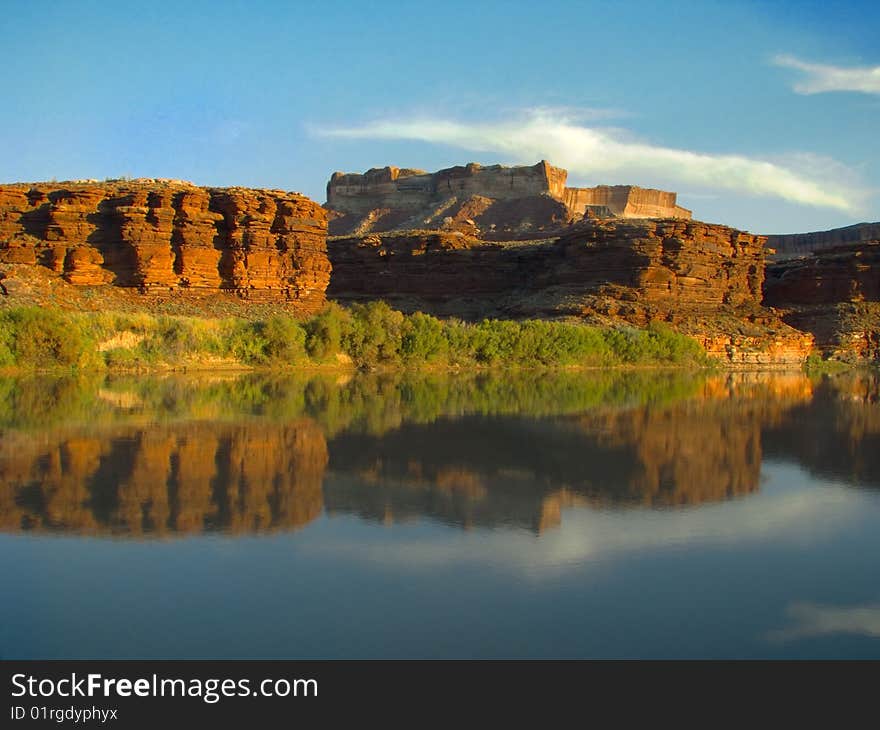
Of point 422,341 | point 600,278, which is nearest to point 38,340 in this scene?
point 422,341

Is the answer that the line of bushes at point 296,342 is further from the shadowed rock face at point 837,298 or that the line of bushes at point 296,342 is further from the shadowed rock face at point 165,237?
the shadowed rock face at point 837,298

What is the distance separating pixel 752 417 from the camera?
17125 mm

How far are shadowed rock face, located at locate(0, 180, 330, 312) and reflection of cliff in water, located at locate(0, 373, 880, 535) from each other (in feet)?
64.9

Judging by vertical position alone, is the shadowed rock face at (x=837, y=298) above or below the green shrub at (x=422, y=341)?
above

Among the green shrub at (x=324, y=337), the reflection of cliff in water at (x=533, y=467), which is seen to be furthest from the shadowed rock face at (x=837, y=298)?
the reflection of cliff in water at (x=533, y=467)

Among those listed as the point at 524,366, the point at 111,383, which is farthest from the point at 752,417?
the point at 524,366

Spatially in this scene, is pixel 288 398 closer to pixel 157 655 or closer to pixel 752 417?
pixel 752 417

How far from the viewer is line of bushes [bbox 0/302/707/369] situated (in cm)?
2438

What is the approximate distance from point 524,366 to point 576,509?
28.7 metres

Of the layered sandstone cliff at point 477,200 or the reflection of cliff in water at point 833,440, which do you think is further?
the layered sandstone cliff at point 477,200

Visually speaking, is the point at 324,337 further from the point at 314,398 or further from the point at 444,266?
the point at 444,266

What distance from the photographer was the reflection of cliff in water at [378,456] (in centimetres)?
741

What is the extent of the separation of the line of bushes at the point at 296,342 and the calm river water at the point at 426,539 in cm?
1166

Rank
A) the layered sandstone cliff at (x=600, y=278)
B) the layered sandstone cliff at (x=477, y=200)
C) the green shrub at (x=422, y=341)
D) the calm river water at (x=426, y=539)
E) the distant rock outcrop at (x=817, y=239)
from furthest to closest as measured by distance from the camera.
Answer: the distant rock outcrop at (x=817, y=239)
the layered sandstone cliff at (x=477, y=200)
the layered sandstone cliff at (x=600, y=278)
the green shrub at (x=422, y=341)
the calm river water at (x=426, y=539)
